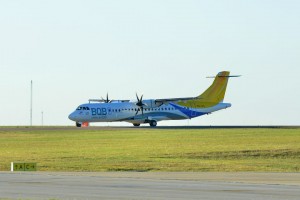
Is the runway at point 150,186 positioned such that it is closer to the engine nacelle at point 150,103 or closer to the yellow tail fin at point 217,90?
the engine nacelle at point 150,103

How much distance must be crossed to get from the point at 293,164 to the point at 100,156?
14.2 metres

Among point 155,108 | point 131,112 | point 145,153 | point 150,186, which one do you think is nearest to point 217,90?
point 155,108

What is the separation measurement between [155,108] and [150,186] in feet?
325

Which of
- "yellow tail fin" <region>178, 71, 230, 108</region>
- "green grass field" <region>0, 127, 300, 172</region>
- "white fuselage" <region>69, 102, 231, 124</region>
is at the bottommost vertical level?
"green grass field" <region>0, 127, 300, 172</region>

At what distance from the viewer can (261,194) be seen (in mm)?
29359

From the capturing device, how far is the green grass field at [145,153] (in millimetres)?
48656

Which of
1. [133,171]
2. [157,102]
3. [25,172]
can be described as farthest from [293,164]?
[157,102]

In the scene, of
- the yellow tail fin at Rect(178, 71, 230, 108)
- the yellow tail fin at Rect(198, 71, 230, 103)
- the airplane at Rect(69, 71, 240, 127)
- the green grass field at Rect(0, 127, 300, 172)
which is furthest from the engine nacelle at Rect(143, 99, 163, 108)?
the green grass field at Rect(0, 127, 300, 172)

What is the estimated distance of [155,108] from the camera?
13200 cm

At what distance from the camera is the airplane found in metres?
124

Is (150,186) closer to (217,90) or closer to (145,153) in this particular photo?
(145,153)

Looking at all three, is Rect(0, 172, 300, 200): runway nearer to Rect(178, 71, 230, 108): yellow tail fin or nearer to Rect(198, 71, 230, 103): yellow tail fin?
Rect(178, 71, 230, 108): yellow tail fin

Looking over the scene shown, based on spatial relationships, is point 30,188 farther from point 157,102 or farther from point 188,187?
point 157,102

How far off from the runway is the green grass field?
6.74 metres
